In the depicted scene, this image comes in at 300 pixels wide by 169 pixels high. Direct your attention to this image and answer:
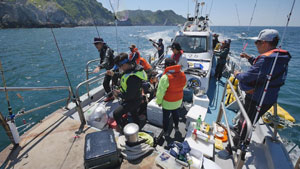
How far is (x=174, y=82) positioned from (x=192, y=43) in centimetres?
503

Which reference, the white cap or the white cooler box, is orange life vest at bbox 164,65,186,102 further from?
the white cap

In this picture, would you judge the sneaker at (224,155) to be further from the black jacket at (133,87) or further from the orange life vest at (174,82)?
the black jacket at (133,87)

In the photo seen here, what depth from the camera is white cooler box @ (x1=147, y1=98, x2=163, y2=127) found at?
3.67 m

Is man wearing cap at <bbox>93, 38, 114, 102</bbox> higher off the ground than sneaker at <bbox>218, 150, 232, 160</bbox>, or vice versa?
man wearing cap at <bbox>93, 38, 114, 102</bbox>

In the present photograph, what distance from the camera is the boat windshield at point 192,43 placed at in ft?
22.8

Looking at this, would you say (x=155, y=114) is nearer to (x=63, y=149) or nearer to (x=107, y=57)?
(x=63, y=149)

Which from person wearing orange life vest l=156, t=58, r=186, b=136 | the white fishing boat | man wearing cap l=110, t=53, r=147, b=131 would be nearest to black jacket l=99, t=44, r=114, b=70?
the white fishing boat

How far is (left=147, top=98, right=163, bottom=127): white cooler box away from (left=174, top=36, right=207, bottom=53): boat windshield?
424cm

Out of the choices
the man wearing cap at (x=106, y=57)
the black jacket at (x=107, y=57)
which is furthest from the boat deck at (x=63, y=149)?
the black jacket at (x=107, y=57)

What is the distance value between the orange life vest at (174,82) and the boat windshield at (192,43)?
4427mm

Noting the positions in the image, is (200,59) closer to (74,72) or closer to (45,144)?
(45,144)

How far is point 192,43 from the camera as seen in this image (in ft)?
23.5

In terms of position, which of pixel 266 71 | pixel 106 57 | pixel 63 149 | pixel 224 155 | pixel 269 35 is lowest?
pixel 224 155

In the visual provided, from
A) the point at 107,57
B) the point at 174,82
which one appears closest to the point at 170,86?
the point at 174,82
